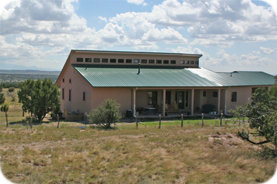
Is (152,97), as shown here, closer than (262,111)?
No

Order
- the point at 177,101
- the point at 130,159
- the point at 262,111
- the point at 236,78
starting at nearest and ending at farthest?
the point at 130,159, the point at 262,111, the point at 177,101, the point at 236,78

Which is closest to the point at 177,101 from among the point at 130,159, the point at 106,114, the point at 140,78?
the point at 140,78

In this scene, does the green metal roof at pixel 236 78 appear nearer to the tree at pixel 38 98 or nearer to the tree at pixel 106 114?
the tree at pixel 106 114

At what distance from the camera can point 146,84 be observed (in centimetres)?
2495

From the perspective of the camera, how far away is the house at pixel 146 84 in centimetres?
2459

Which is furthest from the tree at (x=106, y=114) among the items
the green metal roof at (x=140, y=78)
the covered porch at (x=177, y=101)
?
the covered porch at (x=177, y=101)

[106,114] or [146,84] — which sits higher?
[146,84]

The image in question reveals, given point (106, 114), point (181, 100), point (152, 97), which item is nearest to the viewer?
point (106, 114)

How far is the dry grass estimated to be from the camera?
33.0ft

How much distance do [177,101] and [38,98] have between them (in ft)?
41.7

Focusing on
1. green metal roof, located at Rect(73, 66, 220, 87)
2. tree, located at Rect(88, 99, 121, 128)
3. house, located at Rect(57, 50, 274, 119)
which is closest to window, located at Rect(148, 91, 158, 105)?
house, located at Rect(57, 50, 274, 119)

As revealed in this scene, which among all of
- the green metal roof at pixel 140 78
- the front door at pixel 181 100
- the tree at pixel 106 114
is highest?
the green metal roof at pixel 140 78

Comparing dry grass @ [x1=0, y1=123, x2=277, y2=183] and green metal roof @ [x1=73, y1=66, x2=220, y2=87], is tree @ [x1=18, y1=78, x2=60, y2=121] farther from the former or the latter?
dry grass @ [x1=0, y1=123, x2=277, y2=183]

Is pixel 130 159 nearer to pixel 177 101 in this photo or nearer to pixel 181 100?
pixel 177 101
